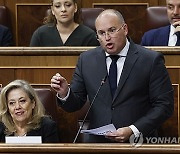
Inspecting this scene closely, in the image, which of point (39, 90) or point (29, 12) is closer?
point (39, 90)

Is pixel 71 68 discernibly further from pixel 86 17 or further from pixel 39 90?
pixel 86 17

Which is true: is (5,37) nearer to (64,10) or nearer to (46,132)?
(64,10)

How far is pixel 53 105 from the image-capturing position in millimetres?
1777

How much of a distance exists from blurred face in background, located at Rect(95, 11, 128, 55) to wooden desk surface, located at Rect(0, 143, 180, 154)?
0.38 m

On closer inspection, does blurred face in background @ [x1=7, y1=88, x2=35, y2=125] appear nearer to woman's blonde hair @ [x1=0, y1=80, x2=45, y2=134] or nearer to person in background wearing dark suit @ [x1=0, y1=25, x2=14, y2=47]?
woman's blonde hair @ [x1=0, y1=80, x2=45, y2=134]

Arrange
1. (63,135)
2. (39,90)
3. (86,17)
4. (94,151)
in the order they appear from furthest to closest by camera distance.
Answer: (86,17), (63,135), (39,90), (94,151)

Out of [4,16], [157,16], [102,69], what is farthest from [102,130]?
[4,16]

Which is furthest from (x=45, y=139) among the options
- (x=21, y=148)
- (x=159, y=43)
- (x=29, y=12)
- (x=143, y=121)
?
(x=29, y=12)

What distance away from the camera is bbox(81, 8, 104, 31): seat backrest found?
7.90ft

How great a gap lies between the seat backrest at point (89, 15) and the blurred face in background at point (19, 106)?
2.60ft

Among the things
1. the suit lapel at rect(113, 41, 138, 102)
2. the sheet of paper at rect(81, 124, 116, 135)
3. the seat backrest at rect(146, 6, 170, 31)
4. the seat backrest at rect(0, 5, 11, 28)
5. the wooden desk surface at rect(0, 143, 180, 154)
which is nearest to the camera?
the wooden desk surface at rect(0, 143, 180, 154)

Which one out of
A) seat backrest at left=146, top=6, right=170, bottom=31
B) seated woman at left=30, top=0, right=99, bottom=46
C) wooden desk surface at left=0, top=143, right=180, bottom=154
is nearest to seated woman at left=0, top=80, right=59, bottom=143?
wooden desk surface at left=0, top=143, right=180, bottom=154

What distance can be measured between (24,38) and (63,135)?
32.4 inches

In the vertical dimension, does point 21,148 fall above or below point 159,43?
below
